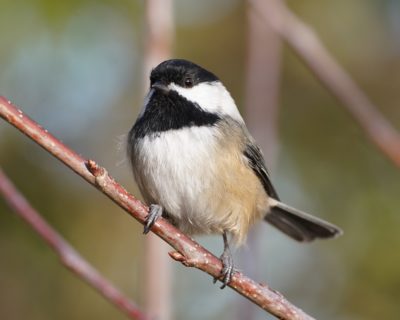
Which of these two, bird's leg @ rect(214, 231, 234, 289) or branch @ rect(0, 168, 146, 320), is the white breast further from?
branch @ rect(0, 168, 146, 320)

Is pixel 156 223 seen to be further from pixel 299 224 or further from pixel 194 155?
pixel 299 224

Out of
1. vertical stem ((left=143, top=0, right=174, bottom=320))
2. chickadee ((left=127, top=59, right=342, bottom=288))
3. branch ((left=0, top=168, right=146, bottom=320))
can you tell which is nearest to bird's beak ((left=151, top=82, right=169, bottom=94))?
chickadee ((left=127, top=59, right=342, bottom=288))

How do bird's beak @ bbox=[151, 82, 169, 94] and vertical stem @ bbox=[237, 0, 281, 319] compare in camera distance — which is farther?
bird's beak @ bbox=[151, 82, 169, 94]

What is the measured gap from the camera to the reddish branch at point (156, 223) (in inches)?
75.7

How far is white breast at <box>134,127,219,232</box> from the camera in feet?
9.41

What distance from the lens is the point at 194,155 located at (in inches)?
113

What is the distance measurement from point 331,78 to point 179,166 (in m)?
0.89

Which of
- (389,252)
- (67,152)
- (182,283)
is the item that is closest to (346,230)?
(389,252)

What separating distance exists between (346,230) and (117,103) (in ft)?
5.41

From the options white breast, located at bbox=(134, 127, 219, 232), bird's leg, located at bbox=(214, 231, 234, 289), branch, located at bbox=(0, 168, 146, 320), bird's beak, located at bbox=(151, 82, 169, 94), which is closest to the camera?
branch, located at bbox=(0, 168, 146, 320)

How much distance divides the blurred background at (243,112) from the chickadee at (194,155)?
394 millimetres

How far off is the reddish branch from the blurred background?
1.12 meters

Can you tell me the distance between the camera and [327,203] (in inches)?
163

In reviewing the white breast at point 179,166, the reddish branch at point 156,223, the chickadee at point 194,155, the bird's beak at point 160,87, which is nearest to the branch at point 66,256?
the reddish branch at point 156,223
